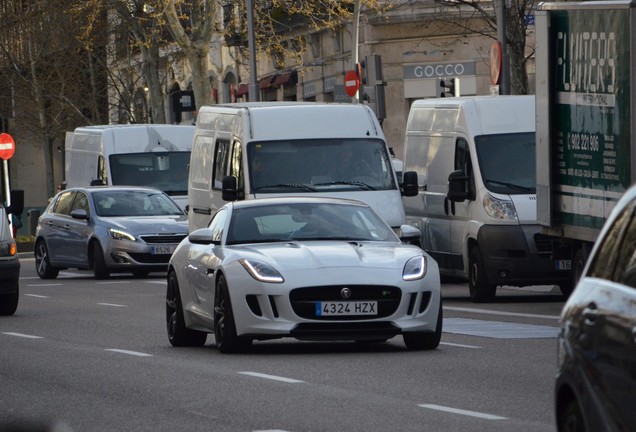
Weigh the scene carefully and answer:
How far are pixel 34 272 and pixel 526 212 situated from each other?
16410mm

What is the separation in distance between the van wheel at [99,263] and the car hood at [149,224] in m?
0.44

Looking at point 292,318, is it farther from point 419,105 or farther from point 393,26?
point 393,26

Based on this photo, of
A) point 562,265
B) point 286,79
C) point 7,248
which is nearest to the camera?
point 7,248

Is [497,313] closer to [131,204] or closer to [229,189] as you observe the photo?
[229,189]

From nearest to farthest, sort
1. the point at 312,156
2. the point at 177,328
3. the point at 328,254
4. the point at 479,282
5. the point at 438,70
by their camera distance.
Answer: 1. the point at 328,254
2. the point at 177,328
3. the point at 479,282
4. the point at 312,156
5. the point at 438,70

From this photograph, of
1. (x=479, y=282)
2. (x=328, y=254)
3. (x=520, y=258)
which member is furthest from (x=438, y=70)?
(x=328, y=254)

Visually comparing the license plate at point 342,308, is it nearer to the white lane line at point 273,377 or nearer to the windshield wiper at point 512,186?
the white lane line at point 273,377

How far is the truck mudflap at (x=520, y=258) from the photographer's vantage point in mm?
22469

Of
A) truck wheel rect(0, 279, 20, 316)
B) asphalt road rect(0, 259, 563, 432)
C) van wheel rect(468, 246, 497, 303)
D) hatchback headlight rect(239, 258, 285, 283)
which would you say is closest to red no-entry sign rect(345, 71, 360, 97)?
van wheel rect(468, 246, 497, 303)

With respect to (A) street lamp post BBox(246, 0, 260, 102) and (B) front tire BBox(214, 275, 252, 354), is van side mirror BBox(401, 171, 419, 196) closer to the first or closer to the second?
(B) front tire BBox(214, 275, 252, 354)

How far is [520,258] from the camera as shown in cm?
2252

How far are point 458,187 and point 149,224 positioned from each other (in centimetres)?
937

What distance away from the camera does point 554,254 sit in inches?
824

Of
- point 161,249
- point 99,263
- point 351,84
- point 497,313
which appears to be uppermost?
point 351,84
